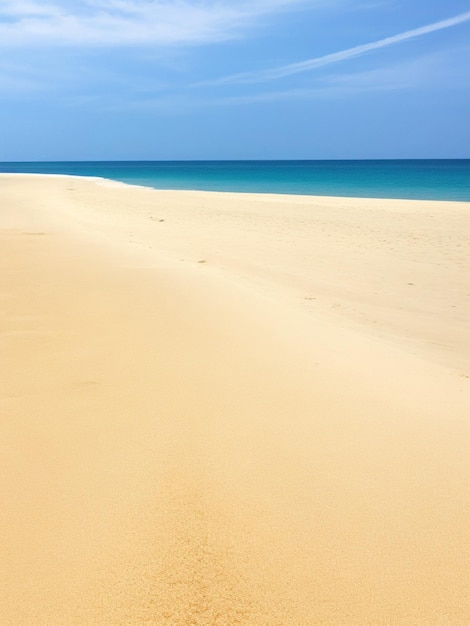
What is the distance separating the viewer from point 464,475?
2229mm

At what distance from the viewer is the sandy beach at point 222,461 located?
1.55m

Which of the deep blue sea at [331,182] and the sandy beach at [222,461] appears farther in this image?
the deep blue sea at [331,182]

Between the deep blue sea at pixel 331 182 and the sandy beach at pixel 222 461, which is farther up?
the deep blue sea at pixel 331 182

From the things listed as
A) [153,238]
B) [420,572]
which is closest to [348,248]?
[153,238]

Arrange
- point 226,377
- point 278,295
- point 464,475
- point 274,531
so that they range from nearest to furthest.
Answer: point 274,531 < point 464,475 < point 226,377 < point 278,295

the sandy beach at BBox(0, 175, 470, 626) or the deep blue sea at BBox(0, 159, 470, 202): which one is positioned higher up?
the deep blue sea at BBox(0, 159, 470, 202)

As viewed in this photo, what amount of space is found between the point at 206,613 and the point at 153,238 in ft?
34.0

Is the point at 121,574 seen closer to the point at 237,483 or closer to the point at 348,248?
the point at 237,483

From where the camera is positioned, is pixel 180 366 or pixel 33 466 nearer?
pixel 33 466

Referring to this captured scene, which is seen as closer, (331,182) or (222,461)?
(222,461)

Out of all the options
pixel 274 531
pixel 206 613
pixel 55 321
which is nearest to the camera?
pixel 206 613

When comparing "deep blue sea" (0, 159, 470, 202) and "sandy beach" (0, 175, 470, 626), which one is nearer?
"sandy beach" (0, 175, 470, 626)

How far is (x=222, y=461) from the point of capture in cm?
226

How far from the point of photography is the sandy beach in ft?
5.09
